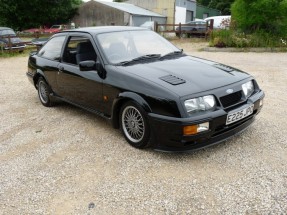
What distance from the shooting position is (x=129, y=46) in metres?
4.46

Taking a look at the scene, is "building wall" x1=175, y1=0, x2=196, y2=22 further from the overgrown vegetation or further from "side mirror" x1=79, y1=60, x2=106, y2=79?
"side mirror" x1=79, y1=60, x2=106, y2=79

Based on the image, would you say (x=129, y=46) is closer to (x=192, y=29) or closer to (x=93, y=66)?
(x=93, y=66)

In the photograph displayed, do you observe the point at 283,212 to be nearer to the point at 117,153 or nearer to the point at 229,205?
the point at 229,205

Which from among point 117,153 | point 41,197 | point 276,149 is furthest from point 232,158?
point 41,197

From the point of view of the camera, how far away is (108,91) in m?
4.12

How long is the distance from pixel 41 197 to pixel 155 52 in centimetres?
264

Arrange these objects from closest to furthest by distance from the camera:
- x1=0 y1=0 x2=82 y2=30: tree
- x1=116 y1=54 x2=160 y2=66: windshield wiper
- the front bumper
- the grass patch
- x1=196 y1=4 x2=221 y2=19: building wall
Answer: the front bumper, x1=116 y1=54 x2=160 y2=66: windshield wiper, the grass patch, x1=0 y1=0 x2=82 y2=30: tree, x1=196 y1=4 x2=221 y2=19: building wall

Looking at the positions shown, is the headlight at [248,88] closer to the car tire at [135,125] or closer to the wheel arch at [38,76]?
the car tire at [135,125]

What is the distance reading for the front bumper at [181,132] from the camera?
3.29 metres

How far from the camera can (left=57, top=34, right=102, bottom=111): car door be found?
173 inches

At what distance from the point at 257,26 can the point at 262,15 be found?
67 centimetres

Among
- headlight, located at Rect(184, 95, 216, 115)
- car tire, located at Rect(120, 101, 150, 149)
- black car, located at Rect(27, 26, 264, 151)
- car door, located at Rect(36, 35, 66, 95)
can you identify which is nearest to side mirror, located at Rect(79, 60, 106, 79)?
black car, located at Rect(27, 26, 264, 151)

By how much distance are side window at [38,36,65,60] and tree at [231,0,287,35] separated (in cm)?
1160

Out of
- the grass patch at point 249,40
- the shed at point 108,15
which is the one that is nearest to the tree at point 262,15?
the grass patch at point 249,40
